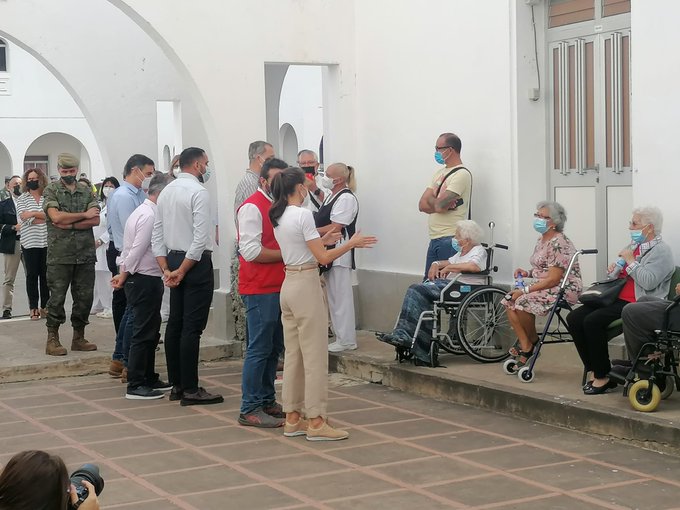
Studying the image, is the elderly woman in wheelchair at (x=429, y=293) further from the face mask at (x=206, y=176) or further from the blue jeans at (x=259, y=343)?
the face mask at (x=206, y=176)

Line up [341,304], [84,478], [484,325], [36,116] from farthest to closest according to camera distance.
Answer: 1. [36,116]
2. [341,304]
3. [484,325]
4. [84,478]

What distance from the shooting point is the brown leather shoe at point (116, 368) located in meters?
9.70

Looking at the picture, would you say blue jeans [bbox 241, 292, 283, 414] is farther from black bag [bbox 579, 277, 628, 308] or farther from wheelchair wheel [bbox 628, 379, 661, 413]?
wheelchair wheel [bbox 628, 379, 661, 413]

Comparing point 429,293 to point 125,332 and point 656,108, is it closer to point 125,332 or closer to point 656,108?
point 656,108

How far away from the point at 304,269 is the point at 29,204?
681 cm

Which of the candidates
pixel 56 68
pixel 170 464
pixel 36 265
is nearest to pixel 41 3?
pixel 56 68

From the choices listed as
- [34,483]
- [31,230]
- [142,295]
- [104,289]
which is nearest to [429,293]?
[142,295]

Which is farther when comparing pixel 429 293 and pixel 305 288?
pixel 429 293

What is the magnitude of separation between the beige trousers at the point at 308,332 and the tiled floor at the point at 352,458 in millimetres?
313

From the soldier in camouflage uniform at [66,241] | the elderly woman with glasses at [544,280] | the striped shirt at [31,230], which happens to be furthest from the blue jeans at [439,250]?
the striped shirt at [31,230]

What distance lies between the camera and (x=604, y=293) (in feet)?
24.8

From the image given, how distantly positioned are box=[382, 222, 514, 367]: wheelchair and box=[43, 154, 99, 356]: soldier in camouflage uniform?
3.11m

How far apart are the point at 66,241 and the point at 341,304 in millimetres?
2528

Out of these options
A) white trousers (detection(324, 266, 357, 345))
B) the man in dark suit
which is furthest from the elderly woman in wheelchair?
the man in dark suit
